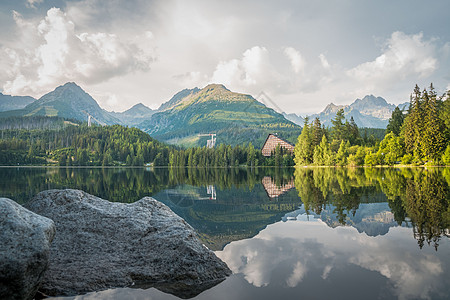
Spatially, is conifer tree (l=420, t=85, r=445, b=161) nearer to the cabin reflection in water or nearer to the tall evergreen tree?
the tall evergreen tree

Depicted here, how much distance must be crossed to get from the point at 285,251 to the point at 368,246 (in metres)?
3.13

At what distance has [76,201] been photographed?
9.67 m

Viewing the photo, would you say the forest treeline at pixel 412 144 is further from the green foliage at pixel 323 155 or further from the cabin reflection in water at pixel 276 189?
the cabin reflection in water at pixel 276 189

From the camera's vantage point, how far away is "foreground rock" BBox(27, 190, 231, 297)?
24.4ft

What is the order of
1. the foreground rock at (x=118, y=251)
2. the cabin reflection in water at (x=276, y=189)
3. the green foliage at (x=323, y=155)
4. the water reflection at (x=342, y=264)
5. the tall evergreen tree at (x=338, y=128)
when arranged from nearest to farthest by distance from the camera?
the water reflection at (x=342, y=264)
the foreground rock at (x=118, y=251)
the cabin reflection in water at (x=276, y=189)
the green foliage at (x=323, y=155)
the tall evergreen tree at (x=338, y=128)

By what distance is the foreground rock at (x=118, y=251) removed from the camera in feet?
24.4

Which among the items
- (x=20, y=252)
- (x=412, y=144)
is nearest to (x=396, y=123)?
(x=412, y=144)

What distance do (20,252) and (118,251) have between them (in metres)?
3.16

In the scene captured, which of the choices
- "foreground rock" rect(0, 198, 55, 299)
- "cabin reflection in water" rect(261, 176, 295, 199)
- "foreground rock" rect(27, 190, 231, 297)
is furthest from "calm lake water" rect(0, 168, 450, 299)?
"cabin reflection in water" rect(261, 176, 295, 199)

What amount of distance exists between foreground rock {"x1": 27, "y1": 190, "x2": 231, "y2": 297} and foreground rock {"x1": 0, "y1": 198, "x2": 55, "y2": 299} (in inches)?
50.5

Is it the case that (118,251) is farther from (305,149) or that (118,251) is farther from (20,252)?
(305,149)

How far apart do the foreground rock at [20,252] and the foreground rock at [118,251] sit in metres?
1.28

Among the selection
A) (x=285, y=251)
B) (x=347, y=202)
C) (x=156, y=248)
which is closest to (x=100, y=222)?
(x=156, y=248)

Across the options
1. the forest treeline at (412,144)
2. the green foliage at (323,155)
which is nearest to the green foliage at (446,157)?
the forest treeline at (412,144)
